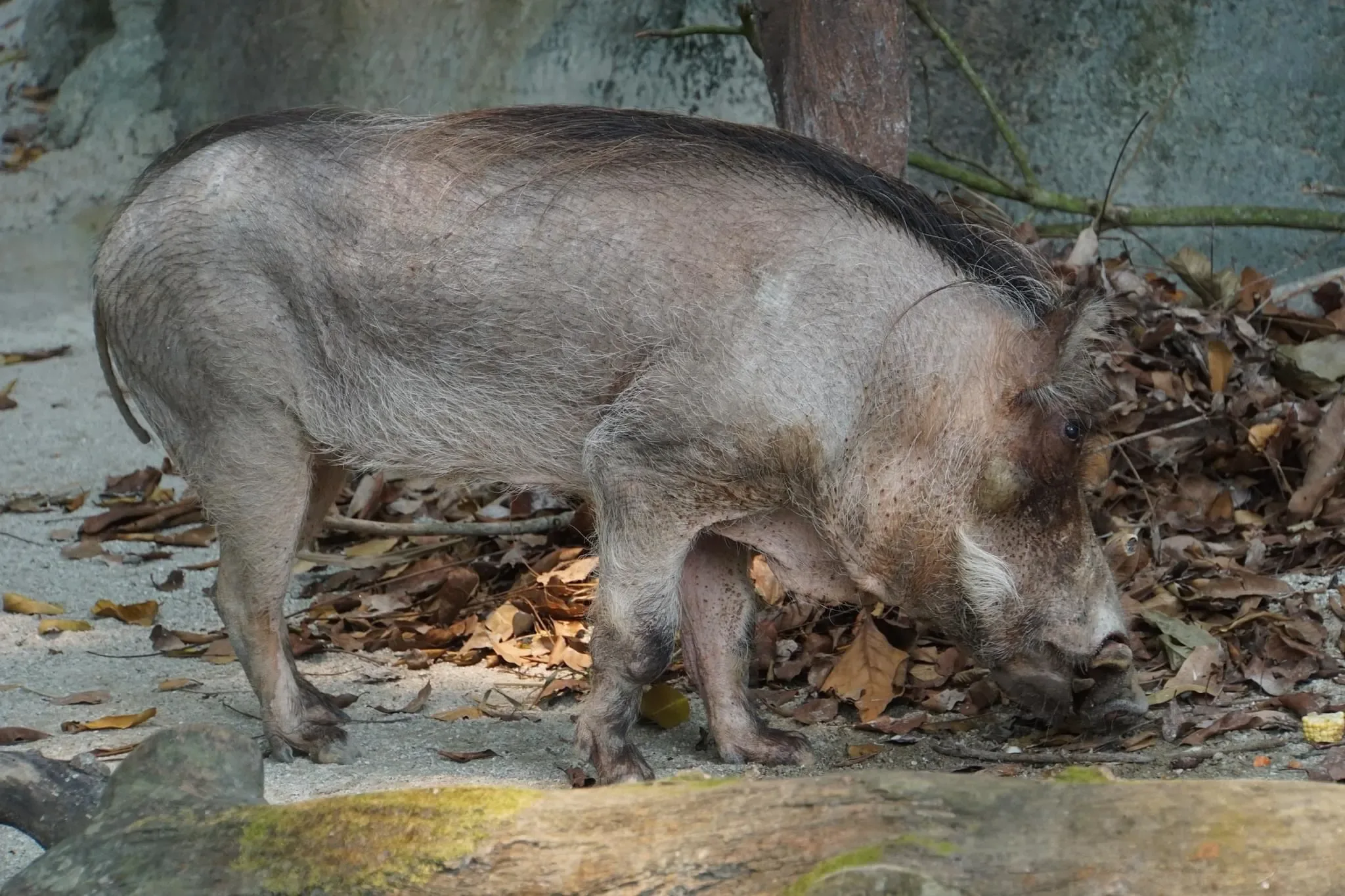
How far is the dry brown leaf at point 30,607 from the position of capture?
4762 mm

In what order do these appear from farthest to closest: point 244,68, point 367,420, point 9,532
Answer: point 244,68
point 9,532
point 367,420

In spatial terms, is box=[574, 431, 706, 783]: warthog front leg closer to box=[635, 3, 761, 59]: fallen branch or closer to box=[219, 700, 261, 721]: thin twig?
box=[219, 700, 261, 721]: thin twig

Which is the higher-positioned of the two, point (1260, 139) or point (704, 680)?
point (1260, 139)

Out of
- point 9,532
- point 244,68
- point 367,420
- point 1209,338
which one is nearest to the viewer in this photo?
point 367,420

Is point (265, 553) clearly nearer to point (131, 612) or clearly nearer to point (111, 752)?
point (111, 752)

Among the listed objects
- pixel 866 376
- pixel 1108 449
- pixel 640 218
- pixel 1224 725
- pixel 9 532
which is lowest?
pixel 9 532

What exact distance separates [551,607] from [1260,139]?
157 inches

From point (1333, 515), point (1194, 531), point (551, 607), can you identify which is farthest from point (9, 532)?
point (1333, 515)

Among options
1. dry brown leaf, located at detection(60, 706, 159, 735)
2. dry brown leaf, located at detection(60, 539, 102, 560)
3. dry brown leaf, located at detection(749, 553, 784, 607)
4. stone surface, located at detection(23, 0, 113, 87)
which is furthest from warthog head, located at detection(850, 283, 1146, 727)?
stone surface, located at detection(23, 0, 113, 87)

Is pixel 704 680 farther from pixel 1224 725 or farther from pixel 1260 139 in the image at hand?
pixel 1260 139

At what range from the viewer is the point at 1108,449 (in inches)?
179

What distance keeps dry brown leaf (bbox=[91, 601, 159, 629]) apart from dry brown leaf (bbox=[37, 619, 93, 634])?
8 cm

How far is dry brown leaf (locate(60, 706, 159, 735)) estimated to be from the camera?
374 cm

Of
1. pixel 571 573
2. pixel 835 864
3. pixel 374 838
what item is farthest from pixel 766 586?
pixel 835 864
